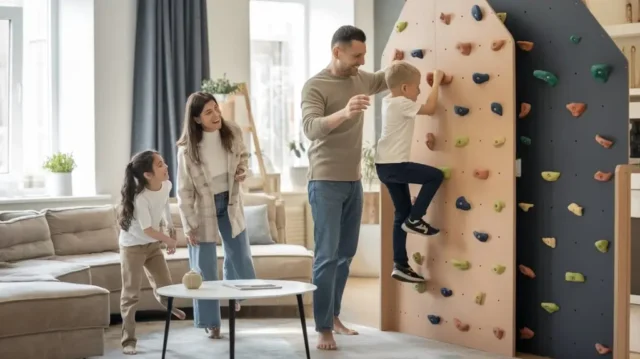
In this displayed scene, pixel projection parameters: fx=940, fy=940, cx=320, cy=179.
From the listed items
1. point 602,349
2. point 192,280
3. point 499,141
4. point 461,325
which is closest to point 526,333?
point 461,325

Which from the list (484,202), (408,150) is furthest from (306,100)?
(484,202)

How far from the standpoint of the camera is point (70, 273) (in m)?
5.05

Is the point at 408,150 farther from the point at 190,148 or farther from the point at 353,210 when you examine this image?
the point at 190,148

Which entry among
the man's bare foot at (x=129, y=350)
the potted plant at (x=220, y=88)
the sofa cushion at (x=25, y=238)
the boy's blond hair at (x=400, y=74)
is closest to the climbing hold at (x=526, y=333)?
the boy's blond hair at (x=400, y=74)

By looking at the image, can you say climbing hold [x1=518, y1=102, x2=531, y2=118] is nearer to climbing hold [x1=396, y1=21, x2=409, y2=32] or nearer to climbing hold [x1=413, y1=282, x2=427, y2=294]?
climbing hold [x1=396, y1=21, x2=409, y2=32]

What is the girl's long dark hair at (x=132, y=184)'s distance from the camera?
4.64m

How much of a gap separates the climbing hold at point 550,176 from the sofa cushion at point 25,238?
2955 millimetres

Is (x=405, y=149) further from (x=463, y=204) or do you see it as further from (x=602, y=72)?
(x=602, y=72)

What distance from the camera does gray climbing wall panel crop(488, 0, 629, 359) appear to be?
412 cm

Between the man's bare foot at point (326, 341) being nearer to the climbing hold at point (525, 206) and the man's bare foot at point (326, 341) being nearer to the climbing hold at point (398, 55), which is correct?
the climbing hold at point (525, 206)

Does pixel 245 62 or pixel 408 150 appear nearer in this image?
pixel 408 150

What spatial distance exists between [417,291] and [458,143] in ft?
2.74

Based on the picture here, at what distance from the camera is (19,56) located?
22.2 ft

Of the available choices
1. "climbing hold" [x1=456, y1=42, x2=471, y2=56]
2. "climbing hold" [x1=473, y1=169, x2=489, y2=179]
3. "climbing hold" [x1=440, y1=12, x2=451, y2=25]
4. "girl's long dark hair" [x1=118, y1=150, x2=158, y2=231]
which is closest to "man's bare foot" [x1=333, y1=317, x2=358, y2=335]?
"climbing hold" [x1=473, y1=169, x2=489, y2=179]
